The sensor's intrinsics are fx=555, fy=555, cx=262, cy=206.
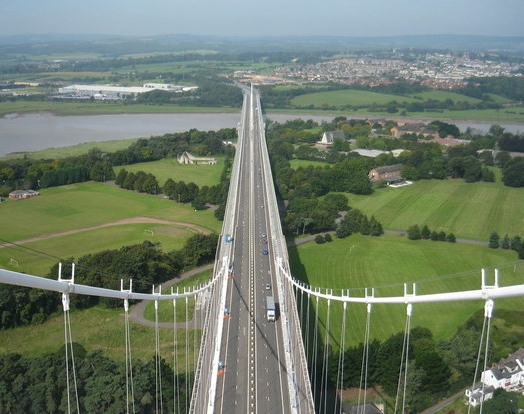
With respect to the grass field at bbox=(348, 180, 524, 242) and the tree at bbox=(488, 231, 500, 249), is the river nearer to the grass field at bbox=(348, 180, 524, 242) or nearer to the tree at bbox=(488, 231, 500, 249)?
the grass field at bbox=(348, 180, 524, 242)

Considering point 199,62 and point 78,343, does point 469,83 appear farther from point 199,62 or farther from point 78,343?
point 78,343

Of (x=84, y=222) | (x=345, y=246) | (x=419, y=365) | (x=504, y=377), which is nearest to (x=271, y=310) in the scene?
(x=419, y=365)

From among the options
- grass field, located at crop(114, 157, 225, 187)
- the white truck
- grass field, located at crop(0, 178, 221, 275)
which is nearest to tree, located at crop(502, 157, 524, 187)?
grass field, located at crop(114, 157, 225, 187)

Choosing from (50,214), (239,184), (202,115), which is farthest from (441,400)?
(202,115)

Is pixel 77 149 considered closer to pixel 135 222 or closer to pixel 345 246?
pixel 135 222

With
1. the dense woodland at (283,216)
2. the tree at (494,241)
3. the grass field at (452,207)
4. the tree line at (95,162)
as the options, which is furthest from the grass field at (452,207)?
the tree line at (95,162)

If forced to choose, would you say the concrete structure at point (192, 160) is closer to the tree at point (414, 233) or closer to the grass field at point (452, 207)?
the grass field at point (452, 207)
